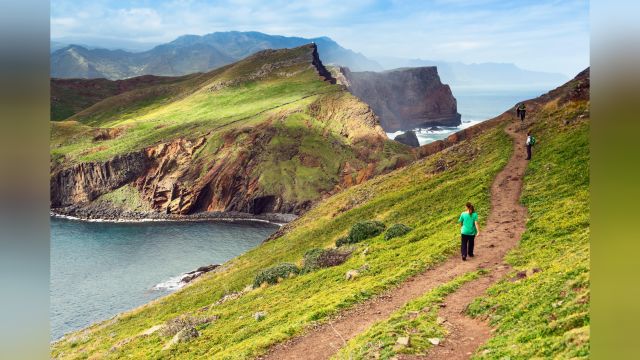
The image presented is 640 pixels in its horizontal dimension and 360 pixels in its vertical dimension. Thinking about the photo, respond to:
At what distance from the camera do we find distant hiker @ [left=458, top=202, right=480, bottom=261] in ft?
78.2

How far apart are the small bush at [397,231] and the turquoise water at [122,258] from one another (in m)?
49.7

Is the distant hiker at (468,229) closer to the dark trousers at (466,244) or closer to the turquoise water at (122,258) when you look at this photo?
the dark trousers at (466,244)

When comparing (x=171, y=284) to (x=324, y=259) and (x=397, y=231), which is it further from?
(x=397, y=231)

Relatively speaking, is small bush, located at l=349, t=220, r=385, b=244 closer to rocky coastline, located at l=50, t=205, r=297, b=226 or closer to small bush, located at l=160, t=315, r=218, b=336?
small bush, located at l=160, t=315, r=218, b=336

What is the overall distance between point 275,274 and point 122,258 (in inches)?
3199

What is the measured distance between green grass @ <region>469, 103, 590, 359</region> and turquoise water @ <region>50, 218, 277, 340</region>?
200 ft

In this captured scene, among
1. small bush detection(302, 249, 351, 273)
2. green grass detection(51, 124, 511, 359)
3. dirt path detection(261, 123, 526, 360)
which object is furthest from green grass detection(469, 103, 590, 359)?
small bush detection(302, 249, 351, 273)

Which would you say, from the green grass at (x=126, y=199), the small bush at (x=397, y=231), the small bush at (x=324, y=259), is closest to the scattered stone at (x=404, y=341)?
the small bush at (x=324, y=259)

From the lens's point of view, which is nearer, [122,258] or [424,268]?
[424,268]

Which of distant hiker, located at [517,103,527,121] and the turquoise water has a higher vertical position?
distant hiker, located at [517,103,527,121]

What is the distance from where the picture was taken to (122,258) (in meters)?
107

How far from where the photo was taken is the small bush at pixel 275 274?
36.7m

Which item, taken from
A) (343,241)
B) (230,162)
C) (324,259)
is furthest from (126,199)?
(324,259)
